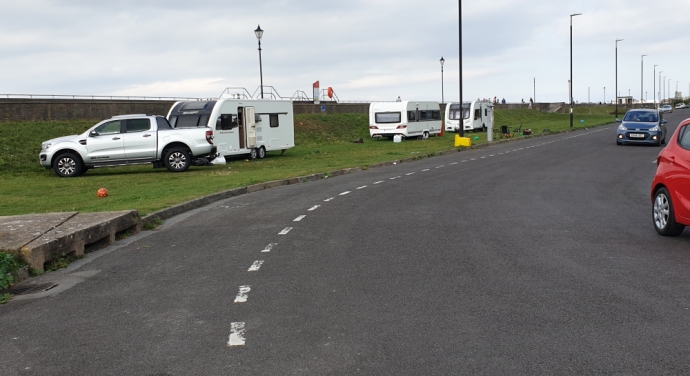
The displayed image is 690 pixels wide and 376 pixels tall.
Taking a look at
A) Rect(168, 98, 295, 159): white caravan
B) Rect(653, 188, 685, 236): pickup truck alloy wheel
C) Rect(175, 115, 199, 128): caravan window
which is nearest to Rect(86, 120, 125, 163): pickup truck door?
Rect(168, 98, 295, 159): white caravan

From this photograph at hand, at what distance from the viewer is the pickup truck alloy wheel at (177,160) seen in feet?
77.3

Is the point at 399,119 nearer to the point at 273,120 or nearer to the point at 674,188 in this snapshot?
the point at 273,120

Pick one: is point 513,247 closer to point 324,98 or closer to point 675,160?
point 675,160

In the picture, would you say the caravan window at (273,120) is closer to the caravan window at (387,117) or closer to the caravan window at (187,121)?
the caravan window at (187,121)

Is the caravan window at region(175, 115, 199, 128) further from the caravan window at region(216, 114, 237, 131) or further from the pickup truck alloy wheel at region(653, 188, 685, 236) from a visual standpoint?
the pickup truck alloy wheel at region(653, 188, 685, 236)

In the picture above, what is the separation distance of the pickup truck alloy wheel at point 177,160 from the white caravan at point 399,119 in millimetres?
21891

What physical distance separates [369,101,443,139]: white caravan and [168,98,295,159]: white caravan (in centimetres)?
1314

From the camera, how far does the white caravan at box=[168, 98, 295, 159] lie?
26.9m

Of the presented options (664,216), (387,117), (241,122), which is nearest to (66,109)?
(241,122)

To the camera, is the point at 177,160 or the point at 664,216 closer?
the point at 664,216

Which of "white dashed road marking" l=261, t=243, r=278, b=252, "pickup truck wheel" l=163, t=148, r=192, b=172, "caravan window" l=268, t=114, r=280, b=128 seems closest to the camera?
"white dashed road marking" l=261, t=243, r=278, b=252

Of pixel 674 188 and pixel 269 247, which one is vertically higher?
pixel 674 188

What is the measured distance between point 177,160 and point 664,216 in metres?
17.3

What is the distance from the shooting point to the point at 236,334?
5.41 m
